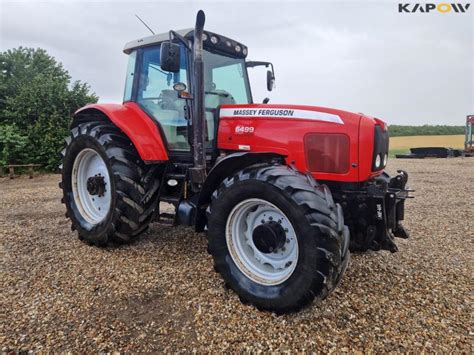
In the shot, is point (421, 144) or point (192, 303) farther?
point (421, 144)

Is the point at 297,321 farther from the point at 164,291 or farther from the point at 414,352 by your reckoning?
the point at 164,291

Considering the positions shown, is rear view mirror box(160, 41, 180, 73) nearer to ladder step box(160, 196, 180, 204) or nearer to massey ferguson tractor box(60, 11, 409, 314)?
massey ferguson tractor box(60, 11, 409, 314)

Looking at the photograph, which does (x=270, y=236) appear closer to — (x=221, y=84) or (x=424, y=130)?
(x=221, y=84)

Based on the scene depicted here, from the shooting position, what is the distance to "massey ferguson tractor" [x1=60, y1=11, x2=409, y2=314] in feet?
8.82

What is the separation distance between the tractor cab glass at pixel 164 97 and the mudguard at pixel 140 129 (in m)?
0.09

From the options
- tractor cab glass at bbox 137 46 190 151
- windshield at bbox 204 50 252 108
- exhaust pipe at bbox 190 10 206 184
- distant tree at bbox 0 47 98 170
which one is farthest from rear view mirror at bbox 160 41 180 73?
distant tree at bbox 0 47 98 170

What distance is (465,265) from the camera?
381 centimetres

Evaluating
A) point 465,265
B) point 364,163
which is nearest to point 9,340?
point 364,163

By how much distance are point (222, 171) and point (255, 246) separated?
0.77 meters

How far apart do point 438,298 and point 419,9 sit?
6326mm

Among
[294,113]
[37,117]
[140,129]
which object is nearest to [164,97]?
[140,129]

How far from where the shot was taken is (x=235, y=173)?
3.18 metres

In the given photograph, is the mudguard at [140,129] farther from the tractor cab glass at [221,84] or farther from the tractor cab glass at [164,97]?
the tractor cab glass at [221,84]

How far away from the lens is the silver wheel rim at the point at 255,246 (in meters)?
2.92
